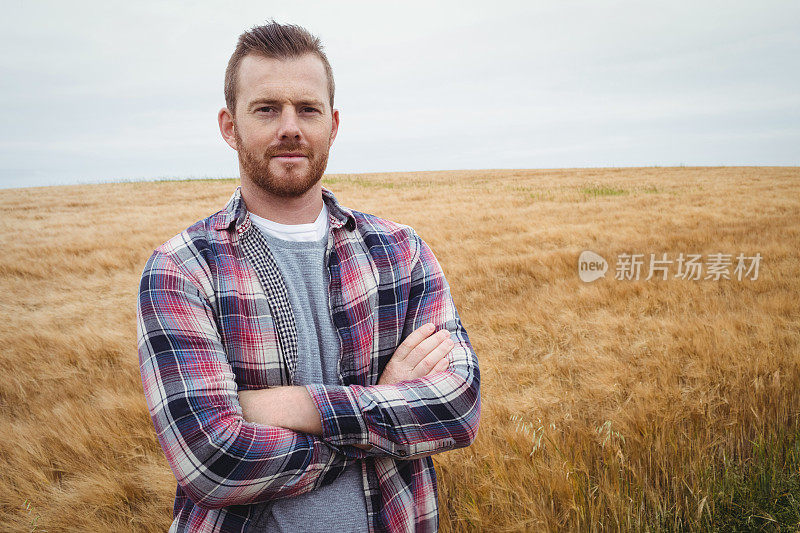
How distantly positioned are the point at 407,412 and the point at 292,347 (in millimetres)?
401

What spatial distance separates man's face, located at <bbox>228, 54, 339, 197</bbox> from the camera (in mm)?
1399

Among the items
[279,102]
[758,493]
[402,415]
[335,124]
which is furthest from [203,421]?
[758,493]

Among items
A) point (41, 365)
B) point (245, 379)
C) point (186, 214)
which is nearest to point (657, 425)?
point (245, 379)

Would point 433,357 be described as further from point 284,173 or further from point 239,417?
point 284,173

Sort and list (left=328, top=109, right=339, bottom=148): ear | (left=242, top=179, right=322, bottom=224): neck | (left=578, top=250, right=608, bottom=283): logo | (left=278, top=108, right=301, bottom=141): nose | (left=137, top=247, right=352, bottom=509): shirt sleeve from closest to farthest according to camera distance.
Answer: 1. (left=137, top=247, right=352, bottom=509): shirt sleeve
2. (left=278, top=108, right=301, bottom=141): nose
3. (left=242, top=179, right=322, bottom=224): neck
4. (left=328, top=109, right=339, bottom=148): ear
5. (left=578, top=250, right=608, bottom=283): logo

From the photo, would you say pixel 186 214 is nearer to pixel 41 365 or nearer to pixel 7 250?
pixel 7 250

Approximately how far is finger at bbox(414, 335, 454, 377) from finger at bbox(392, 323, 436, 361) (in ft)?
0.21

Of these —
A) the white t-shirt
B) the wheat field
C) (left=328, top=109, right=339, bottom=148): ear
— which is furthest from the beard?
the wheat field

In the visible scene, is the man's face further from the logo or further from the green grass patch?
the logo

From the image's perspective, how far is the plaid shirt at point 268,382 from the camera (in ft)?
3.94

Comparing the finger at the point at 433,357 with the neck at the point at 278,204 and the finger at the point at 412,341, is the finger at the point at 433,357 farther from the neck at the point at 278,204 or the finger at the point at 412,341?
the neck at the point at 278,204

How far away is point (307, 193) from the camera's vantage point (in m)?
1.51

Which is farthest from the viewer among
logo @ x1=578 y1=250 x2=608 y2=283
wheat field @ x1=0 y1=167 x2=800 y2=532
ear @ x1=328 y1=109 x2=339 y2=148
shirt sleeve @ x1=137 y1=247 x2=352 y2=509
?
logo @ x1=578 y1=250 x2=608 y2=283

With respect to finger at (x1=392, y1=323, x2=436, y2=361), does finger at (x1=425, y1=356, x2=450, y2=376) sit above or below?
below
